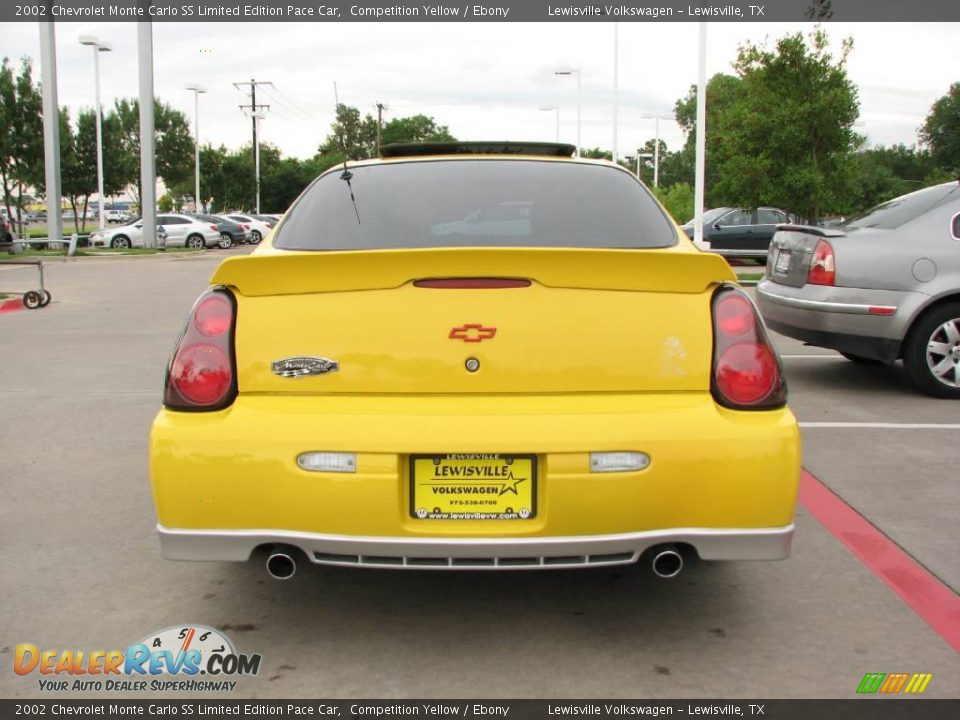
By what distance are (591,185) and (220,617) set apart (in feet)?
7.26

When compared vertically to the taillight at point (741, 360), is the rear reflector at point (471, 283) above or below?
above

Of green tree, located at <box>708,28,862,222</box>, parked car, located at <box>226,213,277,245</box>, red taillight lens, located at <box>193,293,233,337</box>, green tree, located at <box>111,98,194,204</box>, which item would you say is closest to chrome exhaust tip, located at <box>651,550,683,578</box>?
red taillight lens, located at <box>193,293,233,337</box>

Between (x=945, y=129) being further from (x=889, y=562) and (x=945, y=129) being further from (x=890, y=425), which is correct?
(x=889, y=562)

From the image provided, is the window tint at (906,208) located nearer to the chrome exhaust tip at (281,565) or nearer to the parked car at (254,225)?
the chrome exhaust tip at (281,565)

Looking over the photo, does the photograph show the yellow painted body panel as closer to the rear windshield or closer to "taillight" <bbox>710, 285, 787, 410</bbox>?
"taillight" <bbox>710, 285, 787, 410</bbox>

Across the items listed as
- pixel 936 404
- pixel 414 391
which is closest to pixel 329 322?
pixel 414 391

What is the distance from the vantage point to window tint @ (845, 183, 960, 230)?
791 cm

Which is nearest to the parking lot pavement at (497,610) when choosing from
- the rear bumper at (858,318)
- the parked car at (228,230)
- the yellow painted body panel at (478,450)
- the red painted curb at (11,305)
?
the yellow painted body panel at (478,450)

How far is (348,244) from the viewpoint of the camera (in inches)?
148

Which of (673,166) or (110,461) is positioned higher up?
(673,166)

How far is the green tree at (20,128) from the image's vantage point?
38406 millimetres

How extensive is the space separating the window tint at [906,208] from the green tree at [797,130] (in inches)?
Result: 415
